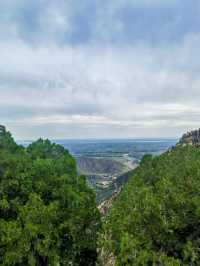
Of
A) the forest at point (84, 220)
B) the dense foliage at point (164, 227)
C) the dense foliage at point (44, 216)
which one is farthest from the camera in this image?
the dense foliage at point (44, 216)

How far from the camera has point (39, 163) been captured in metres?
35.8

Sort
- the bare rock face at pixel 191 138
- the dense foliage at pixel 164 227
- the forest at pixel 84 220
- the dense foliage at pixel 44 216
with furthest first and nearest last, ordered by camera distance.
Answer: the bare rock face at pixel 191 138, the dense foliage at pixel 44 216, the forest at pixel 84 220, the dense foliage at pixel 164 227

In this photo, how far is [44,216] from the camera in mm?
29922

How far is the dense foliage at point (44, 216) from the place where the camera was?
28984 millimetres

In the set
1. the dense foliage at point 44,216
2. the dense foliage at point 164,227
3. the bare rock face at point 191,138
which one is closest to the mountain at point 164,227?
the dense foliage at point 164,227

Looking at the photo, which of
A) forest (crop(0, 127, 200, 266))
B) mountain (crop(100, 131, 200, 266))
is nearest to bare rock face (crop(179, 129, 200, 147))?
forest (crop(0, 127, 200, 266))

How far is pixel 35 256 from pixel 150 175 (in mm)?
16946

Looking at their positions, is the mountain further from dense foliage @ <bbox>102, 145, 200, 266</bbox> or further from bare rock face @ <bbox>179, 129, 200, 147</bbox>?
bare rock face @ <bbox>179, 129, 200, 147</bbox>

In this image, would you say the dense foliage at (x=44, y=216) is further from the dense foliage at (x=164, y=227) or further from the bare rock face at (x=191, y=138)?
the bare rock face at (x=191, y=138)

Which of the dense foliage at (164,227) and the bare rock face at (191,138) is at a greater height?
the bare rock face at (191,138)

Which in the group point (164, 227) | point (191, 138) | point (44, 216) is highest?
point (191, 138)

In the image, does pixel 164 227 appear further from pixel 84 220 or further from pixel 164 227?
pixel 84 220

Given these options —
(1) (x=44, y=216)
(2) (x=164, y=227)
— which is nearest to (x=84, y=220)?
(1) (x=44, y=216)

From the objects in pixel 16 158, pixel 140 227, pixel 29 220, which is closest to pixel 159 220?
pixel 140 227
